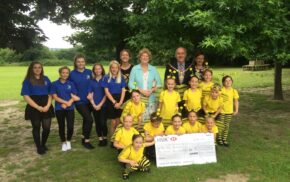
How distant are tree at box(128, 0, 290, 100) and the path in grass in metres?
1.76

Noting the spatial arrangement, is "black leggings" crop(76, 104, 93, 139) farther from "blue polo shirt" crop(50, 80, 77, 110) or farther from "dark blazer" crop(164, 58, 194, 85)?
"dark blazer" crop(164, 58, 194, 85)

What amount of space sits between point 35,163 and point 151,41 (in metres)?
3.47

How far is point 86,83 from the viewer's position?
710 cm

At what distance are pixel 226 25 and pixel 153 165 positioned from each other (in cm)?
267

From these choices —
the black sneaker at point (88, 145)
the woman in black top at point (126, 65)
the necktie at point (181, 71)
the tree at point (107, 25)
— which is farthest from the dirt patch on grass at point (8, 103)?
the necktie at point (181, 71)

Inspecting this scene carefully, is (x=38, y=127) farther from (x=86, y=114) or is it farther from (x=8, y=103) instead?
(x=8, y=103)

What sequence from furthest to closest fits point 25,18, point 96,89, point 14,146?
point 14,146, point 96,89, point 25,18

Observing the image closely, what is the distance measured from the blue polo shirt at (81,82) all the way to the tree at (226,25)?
1.56 meters

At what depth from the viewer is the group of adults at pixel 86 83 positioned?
22.1 ft

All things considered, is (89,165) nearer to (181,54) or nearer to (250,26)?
(181,54)

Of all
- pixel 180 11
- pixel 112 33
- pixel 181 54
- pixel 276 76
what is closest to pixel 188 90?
pixel 181 54

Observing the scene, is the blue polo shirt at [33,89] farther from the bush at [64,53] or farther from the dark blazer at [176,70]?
the bush at [64,53]

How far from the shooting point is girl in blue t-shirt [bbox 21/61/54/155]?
669cm

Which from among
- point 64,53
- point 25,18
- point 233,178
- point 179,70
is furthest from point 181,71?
point 64,53
